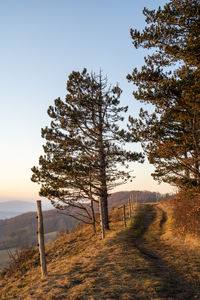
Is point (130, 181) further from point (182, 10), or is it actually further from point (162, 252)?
point (182, 10)

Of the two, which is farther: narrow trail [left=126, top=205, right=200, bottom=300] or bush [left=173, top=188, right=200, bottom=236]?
bush [left=173, top=188, right=200, bottom=236]

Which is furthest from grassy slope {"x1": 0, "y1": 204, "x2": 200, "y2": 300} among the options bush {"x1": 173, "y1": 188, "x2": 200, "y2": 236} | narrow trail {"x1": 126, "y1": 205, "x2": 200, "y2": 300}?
bush {"x1": 173, "y1": 188, "x2": 200, "y2": 236}

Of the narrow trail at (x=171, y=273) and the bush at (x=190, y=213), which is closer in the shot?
the narrow trail at (x=171, y=273)

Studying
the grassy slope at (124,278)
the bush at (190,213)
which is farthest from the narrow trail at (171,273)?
the bush at (190,213)

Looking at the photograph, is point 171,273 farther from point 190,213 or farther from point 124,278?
point 190,213

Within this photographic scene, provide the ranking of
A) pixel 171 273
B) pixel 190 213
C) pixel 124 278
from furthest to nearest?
1. pixel 190 213
2. pixel 171 273
3. pixel 124 278

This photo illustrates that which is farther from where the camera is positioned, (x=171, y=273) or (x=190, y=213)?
(x=190, y=213)

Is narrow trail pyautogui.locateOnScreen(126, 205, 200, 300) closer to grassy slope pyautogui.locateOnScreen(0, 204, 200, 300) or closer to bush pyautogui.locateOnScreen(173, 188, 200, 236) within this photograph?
Answer: grassy slope pyautogui.locateOnScreen(0, 204, 200, 300)

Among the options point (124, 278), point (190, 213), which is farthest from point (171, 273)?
point (190, 213)

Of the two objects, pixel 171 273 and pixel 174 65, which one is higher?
pixel 174 65

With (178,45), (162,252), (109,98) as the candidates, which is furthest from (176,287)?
(109,98)

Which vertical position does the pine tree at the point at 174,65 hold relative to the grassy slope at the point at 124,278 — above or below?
above

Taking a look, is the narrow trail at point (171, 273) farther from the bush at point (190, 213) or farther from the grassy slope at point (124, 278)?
the bush at point (190, 213)

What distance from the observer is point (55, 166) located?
13.8m
